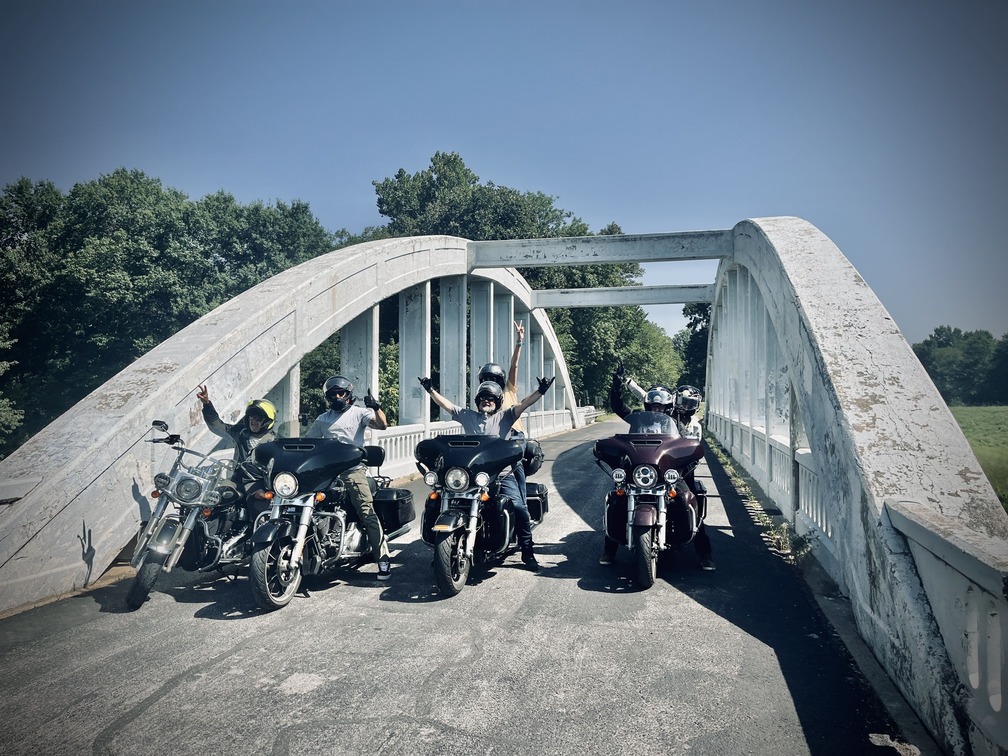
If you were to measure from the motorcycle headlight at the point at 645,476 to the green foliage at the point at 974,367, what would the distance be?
4.74 metres

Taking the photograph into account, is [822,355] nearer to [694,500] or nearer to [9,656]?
[694,500]

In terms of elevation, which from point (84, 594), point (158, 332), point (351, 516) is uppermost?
point (158, 332)

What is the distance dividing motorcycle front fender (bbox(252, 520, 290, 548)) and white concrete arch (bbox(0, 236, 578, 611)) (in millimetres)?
1662

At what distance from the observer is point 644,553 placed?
4.92 meters

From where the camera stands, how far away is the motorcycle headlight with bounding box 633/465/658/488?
16.6ft

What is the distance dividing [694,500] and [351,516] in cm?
269

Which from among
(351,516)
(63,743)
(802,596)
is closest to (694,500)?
(802,596)

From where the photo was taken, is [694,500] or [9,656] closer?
[9,656]

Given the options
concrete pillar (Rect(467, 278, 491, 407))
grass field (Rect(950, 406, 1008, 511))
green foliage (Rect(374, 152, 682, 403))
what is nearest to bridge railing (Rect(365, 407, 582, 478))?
concrete pillar (Rect(467, 278, 491, 407))

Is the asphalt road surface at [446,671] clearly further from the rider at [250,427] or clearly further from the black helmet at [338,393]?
the black helmet at [338,393]

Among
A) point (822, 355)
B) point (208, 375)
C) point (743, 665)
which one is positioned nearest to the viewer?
point (743, 665)

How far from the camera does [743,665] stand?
11.5 feet

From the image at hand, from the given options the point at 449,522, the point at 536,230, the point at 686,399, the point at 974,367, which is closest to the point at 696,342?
the point at 536,230

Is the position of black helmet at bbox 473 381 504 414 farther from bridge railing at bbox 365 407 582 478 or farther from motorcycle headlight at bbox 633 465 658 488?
bridge railing at bbox 365 407 582 478
